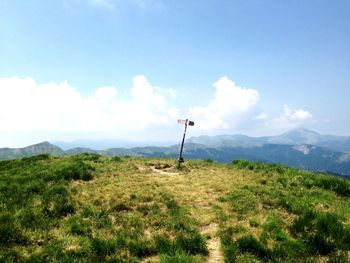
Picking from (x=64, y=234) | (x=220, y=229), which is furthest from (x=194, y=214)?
(x=64, y=234)

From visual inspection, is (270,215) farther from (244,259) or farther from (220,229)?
(244,259)

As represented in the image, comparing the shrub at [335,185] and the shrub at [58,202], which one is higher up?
the shrub at [335,185]

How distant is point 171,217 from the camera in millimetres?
13375

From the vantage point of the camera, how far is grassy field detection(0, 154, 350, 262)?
10141 millimetres

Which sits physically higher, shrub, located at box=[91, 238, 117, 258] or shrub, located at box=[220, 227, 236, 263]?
shrub, located at box=[220, 227, 236, 263]

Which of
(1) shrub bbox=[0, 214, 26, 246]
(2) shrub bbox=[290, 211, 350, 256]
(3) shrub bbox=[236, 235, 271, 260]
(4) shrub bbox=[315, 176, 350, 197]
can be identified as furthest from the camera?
(4) shrub bbox=[315, 176, 350, 197]

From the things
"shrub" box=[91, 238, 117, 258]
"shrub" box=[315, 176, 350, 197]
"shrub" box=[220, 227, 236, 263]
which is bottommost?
"shrub" box=[91, 238, 117, 258]

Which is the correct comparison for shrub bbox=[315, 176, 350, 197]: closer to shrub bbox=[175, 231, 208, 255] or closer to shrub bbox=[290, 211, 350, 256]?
shrub bbox=[290, 211, 350, 256]

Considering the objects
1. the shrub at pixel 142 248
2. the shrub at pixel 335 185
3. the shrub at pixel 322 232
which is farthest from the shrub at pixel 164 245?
the shrub at pixel 335 185

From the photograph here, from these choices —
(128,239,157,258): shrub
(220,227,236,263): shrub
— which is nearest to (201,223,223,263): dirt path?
→ (220,227,236,263): shrub

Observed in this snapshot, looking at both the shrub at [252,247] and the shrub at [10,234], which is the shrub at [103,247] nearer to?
the shrub at [10,234]

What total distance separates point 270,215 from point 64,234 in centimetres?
840

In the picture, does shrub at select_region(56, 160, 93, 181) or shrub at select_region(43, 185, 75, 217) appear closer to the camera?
shrub at select_region(43, 185, 75, 217)

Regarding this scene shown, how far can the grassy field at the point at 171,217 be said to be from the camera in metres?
10.1
